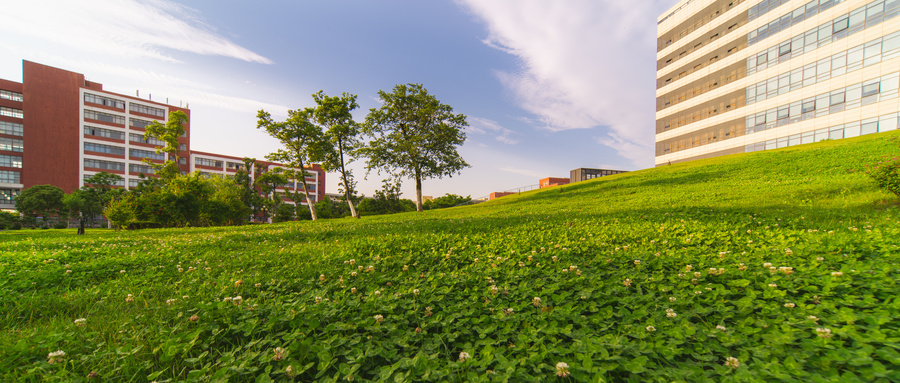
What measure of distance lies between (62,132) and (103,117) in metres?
6.65

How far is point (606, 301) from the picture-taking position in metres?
3.13

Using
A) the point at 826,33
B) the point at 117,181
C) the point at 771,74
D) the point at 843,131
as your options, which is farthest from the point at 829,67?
the point at 117,181

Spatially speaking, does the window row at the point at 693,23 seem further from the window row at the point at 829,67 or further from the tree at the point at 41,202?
the tree at the point at 41,202

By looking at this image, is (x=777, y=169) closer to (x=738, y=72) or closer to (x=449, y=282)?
(x=449, y=282)

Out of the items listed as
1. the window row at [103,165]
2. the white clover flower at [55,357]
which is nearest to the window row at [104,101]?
the window row at [103,165]

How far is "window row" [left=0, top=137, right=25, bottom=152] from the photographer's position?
57.7 m

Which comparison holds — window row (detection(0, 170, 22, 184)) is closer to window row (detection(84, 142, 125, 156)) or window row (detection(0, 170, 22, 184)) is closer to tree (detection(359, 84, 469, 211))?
window row (detection(84, 142, 125, 156))

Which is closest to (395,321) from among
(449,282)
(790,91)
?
(449,282)

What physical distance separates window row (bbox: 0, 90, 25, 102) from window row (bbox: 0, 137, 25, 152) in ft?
26.6

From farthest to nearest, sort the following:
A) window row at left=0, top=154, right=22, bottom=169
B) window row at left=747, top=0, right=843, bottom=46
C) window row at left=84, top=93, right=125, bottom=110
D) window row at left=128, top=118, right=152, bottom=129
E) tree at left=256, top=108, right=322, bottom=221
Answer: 1. window row at left=128, top=118, right=152, bottom=129
2. window row at left=84, top=93, right=125, bottom=110
3. window row at left=0, top=154, right=22, bottom=169
4. window row at left=747, top=0, right=843, bottom=46
5. tree at left=256, top=108, right=322, bottom=221

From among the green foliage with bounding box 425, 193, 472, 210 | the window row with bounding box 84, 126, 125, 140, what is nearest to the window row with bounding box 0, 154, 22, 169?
the window row with bounding box 84, 126, 125, 140

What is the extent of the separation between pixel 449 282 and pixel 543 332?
148 centimetres

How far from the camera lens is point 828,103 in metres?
35.9

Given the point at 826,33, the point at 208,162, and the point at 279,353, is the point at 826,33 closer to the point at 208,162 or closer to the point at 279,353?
the point at 279,353
